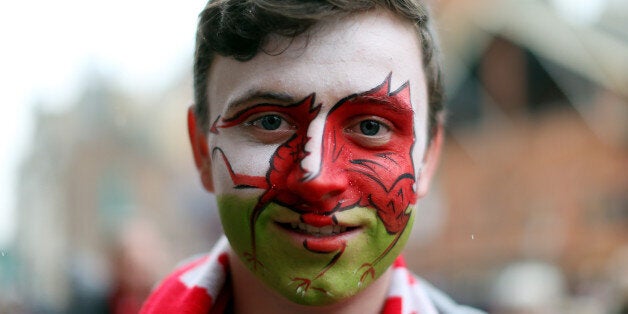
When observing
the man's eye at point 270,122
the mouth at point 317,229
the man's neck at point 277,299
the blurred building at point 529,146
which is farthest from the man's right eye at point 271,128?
the blurred building at point 529,146

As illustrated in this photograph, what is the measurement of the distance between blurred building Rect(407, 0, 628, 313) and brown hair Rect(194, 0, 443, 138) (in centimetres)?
718

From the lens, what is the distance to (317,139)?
1.96 metres

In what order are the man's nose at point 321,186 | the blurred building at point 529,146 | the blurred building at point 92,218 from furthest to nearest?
1. the blurred building at point 529,146
2. the blurred building at point 92,218
3. the man's nose at point 321,186

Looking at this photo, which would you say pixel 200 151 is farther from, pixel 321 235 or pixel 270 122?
pixel 321 235

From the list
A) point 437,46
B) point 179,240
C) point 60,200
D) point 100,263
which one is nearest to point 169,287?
point 437,46

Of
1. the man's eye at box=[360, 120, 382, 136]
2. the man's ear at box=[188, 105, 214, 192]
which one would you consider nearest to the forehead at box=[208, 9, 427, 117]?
the man's eye at box=[360, 120, 382, 136]

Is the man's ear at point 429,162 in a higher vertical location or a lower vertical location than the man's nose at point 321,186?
lower

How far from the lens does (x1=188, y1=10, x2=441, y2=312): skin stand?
1955 mm

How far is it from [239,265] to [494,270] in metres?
8.45

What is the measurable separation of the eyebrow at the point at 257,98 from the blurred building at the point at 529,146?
742cm

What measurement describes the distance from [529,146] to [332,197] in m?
10.2

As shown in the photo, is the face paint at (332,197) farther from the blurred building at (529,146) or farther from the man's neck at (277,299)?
the blurred building at (529,146)

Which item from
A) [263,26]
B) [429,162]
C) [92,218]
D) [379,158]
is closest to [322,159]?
[379,158]

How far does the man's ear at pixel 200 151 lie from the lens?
2295 millimetres
